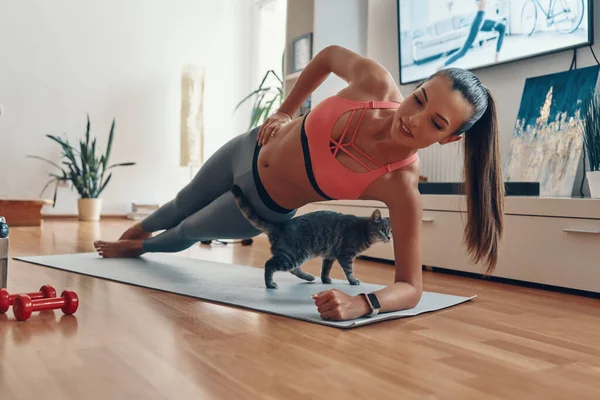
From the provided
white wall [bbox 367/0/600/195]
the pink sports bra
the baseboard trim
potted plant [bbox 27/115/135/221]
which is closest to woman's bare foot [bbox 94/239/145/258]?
the pink sports bra

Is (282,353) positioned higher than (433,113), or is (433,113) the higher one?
(433,113)

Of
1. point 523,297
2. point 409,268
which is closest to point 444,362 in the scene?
point 409,268

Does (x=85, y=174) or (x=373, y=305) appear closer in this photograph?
(x=373, y=305)

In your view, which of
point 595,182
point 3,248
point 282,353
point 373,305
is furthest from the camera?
point 595,182

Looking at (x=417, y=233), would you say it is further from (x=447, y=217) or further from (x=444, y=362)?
(x=447, y=217)

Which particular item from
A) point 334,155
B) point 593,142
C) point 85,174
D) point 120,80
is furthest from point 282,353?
point 120,80

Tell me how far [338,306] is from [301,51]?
2975 millimetres

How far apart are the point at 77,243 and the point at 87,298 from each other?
5.92 ft

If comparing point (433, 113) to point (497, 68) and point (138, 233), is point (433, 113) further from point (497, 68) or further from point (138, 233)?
point (497, 68)

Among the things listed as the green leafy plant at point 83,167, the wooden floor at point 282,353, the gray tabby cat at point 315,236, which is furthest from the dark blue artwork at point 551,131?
the green leafy plant at point 83,167

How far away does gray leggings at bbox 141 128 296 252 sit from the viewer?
2057 mm

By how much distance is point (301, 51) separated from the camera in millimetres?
4246

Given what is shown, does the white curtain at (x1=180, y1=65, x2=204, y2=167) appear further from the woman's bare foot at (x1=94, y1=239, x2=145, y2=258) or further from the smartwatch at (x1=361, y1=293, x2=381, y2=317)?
the smartwatch at (x1=361, y1=293, x2=381, y2=317)

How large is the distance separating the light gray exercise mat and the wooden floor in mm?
53
